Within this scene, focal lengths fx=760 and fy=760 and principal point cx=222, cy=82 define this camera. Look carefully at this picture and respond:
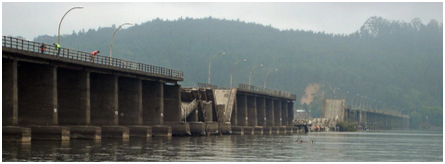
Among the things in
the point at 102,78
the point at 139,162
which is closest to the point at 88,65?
the point at 102,78

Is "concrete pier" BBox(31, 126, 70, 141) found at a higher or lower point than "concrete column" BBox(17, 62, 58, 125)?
lower

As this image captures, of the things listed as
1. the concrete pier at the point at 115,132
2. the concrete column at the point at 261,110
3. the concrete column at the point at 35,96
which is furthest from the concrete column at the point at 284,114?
the concrete column at the point at 35,96

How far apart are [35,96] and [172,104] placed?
32984 millimetres

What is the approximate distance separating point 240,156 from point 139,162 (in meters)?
9.32

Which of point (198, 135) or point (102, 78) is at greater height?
point (102, 78)

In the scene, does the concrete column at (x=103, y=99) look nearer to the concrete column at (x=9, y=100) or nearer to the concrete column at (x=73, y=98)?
the concrete column at (x=73, y=98)

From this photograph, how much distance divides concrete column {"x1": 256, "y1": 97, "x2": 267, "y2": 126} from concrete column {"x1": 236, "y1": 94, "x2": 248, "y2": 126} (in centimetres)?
1329

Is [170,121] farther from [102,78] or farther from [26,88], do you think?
[26,88]

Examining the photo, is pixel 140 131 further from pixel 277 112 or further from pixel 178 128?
pixel 277 112

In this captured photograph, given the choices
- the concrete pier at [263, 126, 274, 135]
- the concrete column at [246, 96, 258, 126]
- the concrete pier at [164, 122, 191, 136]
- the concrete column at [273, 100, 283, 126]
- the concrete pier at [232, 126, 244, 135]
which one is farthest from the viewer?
the concrete column at [273, 100, 283, 126]

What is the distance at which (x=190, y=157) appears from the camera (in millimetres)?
45875

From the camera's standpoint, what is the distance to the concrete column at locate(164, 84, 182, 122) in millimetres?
97981

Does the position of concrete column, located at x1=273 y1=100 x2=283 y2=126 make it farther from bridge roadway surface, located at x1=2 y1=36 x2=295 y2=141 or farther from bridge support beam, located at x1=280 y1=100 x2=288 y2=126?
bridge roadway surface, located at x1=2 y1=36 x2=295 y2=141

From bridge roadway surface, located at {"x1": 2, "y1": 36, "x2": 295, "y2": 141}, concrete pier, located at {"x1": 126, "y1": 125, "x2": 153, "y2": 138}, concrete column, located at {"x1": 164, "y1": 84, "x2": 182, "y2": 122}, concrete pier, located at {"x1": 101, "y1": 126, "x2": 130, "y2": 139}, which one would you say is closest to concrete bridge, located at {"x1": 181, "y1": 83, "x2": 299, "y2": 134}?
concrete column, located at {"x1": 164, "y1": 84, "x2": 182, "y2": 122}
